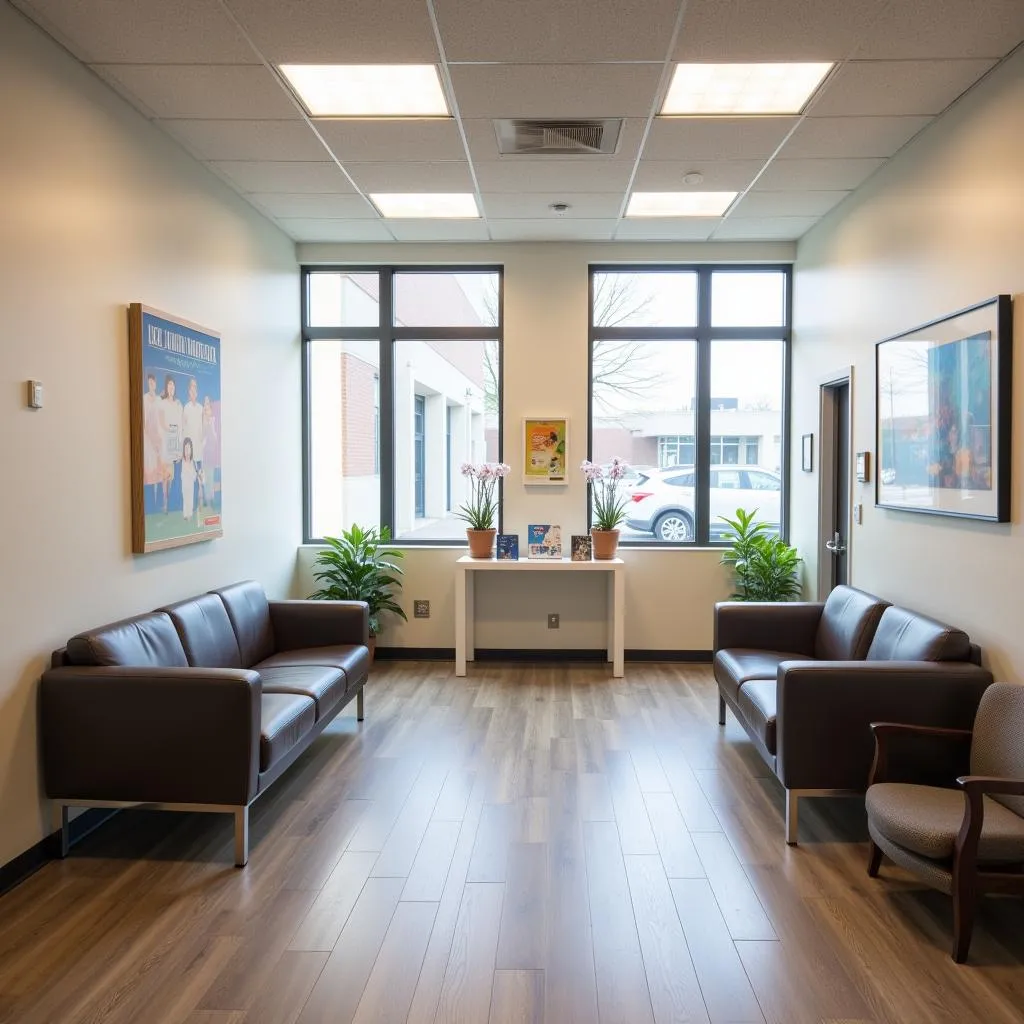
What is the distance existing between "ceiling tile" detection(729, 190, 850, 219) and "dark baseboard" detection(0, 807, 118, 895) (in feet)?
12.5

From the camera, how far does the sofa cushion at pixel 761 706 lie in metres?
2.70

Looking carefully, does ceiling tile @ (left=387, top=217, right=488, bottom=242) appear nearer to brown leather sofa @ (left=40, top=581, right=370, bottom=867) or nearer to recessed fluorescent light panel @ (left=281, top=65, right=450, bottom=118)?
recessed fluorescent light panel @ (left=281, top=65, right=450, bottom=118)

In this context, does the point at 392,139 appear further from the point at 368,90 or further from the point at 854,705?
the point at 854,705

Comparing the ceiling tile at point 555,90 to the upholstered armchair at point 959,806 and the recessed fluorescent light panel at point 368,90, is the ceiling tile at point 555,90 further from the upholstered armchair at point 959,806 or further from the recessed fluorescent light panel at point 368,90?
the upholstered armchair at point 959,806

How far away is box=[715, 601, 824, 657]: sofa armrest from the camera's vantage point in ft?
12.0

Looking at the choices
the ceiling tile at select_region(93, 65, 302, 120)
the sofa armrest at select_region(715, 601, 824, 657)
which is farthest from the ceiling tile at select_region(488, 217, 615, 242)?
the sofa armrest at select_region(715, 601, 824, 657)

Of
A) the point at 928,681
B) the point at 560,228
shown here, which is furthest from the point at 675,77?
the point at 928,681

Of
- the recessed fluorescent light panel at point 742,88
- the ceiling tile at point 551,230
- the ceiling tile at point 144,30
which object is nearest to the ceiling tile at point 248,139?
the ceiling tile at point 144,30

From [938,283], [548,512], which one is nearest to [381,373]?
[548,512]

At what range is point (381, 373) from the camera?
5.04m

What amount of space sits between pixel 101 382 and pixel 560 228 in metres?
2.73

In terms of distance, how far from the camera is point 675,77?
109 inches

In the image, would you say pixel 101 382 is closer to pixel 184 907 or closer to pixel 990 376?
pixel 184 907

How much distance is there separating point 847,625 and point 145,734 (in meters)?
2.61
